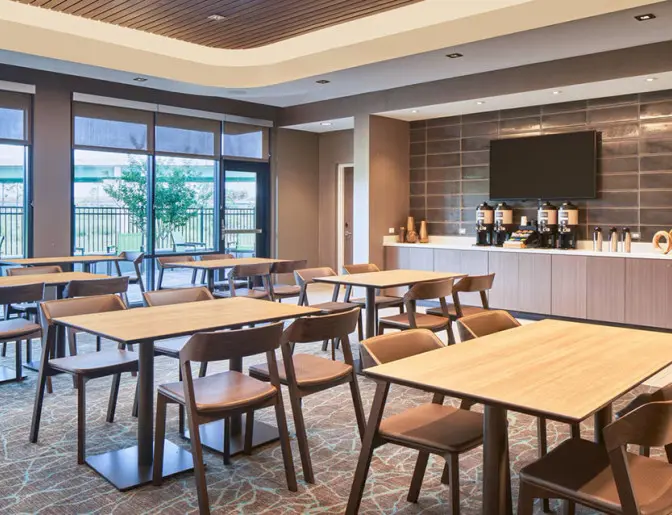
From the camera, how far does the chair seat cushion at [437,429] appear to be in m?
2.31

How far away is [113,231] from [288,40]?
3.49m

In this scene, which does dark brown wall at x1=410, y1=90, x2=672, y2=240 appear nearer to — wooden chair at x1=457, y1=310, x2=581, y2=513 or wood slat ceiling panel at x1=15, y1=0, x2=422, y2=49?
wood slat ceiling panel at x1=15, y1=0, x2=422, y2=49

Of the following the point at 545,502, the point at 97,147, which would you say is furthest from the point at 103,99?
the point at 545,502

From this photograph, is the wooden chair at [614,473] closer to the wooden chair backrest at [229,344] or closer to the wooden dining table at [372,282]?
the wooden chair backrest at [229,344]

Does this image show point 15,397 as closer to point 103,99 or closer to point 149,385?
point 149,385

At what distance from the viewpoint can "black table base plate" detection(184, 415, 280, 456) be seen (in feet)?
11.1

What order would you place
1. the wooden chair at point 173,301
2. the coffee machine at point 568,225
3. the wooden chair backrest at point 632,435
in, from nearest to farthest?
the wooden chair backrest at point 632,435 < the wooden chair at point 173,301 < the coffee machine at point 568,225

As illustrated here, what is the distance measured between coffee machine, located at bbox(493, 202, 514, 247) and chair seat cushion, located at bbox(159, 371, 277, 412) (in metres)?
5.94

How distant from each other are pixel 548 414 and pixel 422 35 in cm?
527

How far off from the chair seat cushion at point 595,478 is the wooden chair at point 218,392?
125cm

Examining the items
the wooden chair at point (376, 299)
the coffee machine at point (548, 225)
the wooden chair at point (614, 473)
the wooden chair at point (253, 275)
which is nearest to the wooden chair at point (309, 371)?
the wooden chair at point (614, 473)

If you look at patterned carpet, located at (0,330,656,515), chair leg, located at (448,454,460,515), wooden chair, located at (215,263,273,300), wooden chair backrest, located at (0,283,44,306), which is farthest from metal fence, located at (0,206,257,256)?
chair leg, located at (448,454,460,515)

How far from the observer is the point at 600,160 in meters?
7.58

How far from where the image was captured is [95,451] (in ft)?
11.0
